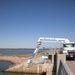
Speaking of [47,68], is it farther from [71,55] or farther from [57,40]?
[57,40]

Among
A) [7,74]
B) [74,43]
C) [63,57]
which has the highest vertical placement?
[74,43]

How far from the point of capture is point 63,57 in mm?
22438

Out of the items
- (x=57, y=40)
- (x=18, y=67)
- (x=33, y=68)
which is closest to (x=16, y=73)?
(x=18, y=67)

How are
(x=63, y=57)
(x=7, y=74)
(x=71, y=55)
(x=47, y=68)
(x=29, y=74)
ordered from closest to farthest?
(x=63, y=57)
(x=71, y=55)
(x=47, y=68)
(x=29, y=74)
(x=7, y=74)

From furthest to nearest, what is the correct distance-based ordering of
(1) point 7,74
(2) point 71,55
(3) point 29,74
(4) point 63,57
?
(1) point 7,74 < (3) point 29,74 < (2) point 71,55 < (4) point 63,57

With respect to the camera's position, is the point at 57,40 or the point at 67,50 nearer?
the point at 67,50

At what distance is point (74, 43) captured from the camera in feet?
109

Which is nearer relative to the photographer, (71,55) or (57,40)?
(71,55)

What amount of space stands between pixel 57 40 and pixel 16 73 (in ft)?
34.1

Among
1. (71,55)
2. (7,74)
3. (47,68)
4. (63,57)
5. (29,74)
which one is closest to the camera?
(63,57)

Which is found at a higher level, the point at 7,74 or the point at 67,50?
the point at 67,50

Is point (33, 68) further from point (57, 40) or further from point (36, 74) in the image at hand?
point (57, 40)

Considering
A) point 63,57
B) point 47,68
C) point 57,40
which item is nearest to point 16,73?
point 47,68

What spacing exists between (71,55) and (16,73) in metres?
12.1
